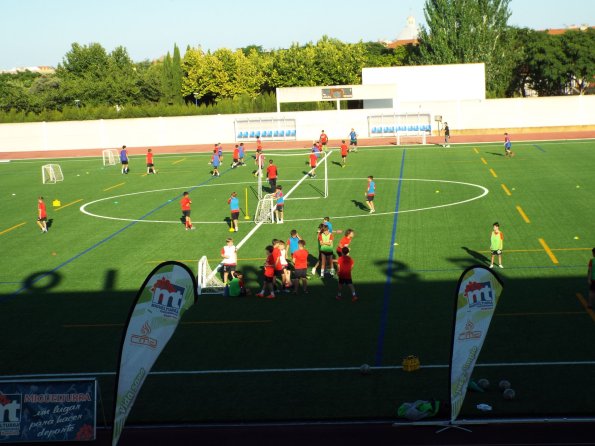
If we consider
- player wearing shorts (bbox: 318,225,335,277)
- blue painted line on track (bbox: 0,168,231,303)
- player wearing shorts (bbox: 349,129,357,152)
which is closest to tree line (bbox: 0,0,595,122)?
player wearing shorts (bbox: 349,129,357,152)

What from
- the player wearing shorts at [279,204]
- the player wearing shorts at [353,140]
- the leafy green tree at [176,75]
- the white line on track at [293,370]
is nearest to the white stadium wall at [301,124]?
the player wearing shorts at [353,140]

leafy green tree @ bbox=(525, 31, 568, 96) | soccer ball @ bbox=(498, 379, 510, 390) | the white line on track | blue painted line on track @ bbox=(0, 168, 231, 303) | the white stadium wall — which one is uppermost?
leafy green tree @ bbox=(525, 31, 568, 96)

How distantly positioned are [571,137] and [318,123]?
71.9ft

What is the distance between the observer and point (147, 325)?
36.7 ft

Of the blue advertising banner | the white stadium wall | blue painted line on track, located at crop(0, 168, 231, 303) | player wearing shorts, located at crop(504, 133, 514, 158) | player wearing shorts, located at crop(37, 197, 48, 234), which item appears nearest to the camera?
the blue advertising banner

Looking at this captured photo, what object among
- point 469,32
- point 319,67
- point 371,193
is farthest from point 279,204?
point 319,67

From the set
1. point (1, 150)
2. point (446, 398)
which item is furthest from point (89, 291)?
point (1, 150)

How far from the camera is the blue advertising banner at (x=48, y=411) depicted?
12.6m

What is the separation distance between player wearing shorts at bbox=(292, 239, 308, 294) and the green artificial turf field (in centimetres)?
38

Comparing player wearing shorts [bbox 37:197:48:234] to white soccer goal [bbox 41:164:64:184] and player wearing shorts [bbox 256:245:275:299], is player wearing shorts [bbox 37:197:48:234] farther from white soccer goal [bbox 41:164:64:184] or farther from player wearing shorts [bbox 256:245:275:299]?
white soccer goal [bbox 41:164:64:184]

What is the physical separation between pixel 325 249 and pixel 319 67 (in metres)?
88.7

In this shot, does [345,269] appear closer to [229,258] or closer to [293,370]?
[229,258]

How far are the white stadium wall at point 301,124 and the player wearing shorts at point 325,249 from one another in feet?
159

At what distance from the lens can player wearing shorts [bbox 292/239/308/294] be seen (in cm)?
2088
